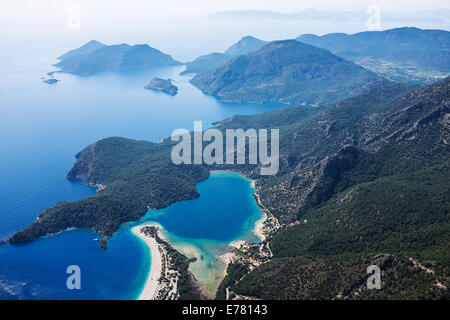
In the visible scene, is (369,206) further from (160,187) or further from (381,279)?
(160,187)

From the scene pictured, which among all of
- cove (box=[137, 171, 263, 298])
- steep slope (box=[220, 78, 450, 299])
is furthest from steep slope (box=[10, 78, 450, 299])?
cove (box=[137, 171, 263, 298])

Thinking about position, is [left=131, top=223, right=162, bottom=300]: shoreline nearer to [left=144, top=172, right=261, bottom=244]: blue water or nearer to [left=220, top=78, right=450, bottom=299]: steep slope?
[left=144, top=172, right=261, bottom=244]: blue water

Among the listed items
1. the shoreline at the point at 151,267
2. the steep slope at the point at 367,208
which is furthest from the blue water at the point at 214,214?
the steep slope at the point at 367,208

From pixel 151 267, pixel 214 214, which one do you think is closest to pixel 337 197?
pixel 214 214

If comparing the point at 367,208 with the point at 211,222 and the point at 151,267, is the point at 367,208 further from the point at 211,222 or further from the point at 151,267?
the point at 151,267

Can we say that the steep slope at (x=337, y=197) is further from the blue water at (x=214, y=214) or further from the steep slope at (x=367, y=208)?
the blue water at (x=214, y=214)

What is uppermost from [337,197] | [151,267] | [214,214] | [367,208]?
[367,208]

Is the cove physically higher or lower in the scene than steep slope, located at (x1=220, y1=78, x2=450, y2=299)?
lower

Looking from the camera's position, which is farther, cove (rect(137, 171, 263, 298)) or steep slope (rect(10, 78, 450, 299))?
cove (rect(137, 171, 263, 298))
